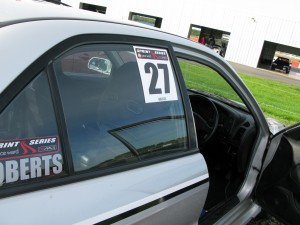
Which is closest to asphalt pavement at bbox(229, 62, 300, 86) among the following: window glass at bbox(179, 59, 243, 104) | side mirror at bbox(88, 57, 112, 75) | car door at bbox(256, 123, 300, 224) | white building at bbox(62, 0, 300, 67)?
white building at bbox(62, 0, 300, 67)

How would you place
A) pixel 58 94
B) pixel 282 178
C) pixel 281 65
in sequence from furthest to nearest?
1. pixel 281 65
2. pixel 282 178
3. pixel 58 94

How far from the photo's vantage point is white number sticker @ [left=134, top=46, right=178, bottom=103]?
1778 mm

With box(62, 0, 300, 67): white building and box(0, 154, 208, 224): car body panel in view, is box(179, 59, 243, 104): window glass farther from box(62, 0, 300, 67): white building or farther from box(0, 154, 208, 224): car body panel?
box(62, 0, 300, 67): white building

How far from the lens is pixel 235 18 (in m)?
34.4

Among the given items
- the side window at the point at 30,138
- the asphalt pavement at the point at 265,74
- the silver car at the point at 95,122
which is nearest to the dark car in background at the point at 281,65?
the asphalt pavement at the point at 265,74

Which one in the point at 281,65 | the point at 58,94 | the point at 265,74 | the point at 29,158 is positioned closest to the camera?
the point at 29,158

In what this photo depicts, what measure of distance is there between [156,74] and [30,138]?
0.77 meters

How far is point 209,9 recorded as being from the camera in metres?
35.2

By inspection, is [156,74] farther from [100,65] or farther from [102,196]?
[102,196]

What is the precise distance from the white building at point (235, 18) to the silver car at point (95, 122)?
109 ft

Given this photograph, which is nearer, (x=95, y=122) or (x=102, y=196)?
(x=102, y=196)

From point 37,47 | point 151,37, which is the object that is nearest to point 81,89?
point 37,47

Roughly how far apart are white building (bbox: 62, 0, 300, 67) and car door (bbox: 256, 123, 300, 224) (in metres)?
32.4

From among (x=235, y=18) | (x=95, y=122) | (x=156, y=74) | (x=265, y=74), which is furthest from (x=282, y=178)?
(x=235, y=18)
